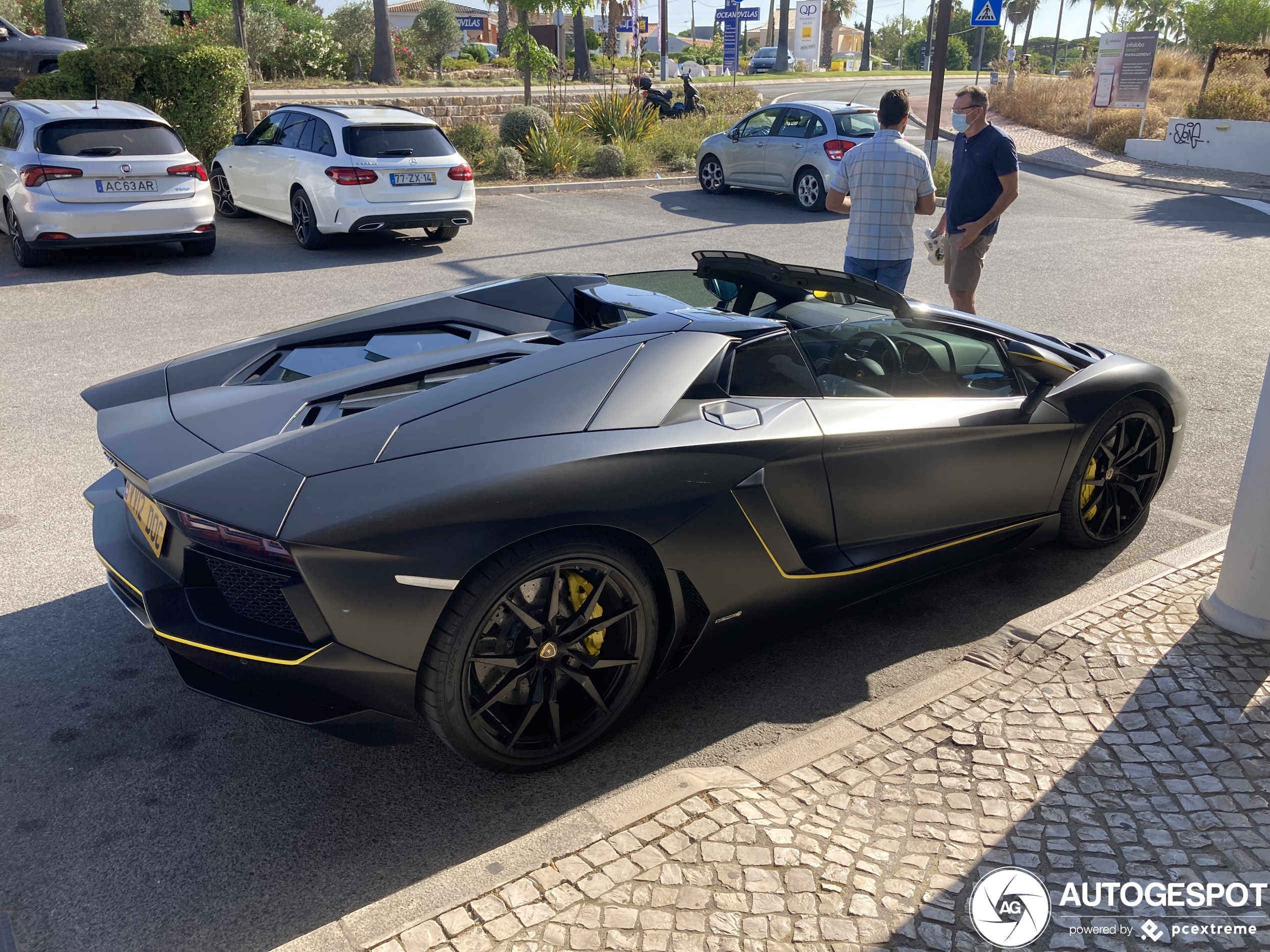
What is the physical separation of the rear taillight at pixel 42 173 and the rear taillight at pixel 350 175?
249 centimetres

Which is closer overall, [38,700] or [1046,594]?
[38,700]

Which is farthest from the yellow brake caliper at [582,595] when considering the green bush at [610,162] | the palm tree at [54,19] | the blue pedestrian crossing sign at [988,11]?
the palm tree at [54,19]

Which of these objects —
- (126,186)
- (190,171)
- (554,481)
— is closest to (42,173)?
(126,186)

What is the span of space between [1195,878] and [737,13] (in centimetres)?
4161

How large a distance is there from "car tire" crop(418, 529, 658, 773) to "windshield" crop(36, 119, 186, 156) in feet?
30.2

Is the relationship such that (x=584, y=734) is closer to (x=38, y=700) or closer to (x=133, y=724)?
(x=133, y=724)

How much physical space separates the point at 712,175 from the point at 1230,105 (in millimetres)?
13789

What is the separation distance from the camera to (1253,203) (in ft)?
57.7

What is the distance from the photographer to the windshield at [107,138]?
32.2ft

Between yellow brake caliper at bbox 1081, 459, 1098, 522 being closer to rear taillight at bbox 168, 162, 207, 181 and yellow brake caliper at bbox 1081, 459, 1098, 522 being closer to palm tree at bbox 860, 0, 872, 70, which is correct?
rear taillight at bbox 168, 162, 207, 181

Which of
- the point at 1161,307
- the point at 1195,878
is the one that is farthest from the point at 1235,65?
the point at 1195,878

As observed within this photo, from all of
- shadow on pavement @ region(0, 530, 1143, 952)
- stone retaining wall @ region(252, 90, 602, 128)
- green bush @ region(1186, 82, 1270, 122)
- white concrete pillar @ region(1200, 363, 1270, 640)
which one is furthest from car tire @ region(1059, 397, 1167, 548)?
green bush @ region(1186, 82, 1270, 122)

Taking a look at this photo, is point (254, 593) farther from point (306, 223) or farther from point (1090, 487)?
point (306, 223)

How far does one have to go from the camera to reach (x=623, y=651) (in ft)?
10.1
